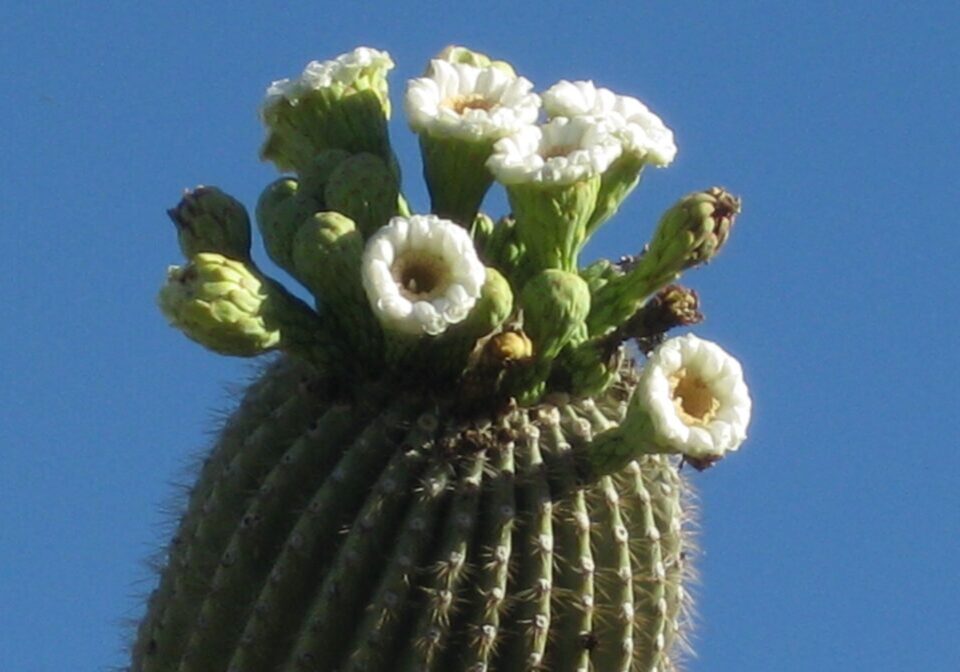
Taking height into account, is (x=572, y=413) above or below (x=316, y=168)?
below

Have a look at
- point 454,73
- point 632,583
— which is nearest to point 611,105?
point 454,73

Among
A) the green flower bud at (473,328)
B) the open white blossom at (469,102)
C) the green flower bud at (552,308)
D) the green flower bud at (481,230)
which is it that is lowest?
the green flower bud at (473,328)

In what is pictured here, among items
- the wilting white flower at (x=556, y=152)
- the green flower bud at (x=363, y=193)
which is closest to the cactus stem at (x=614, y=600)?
the wilting white flower at (x=556, y=152)

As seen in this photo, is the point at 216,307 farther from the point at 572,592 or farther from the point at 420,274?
the point at 572,592

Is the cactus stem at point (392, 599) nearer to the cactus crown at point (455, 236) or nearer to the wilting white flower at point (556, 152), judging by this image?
the cactus crown at point (455, 236)

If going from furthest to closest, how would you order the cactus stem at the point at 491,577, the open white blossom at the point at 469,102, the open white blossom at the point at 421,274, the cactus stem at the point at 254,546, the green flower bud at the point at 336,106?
the green flower bud at the point at 336,106 → the open white blossom at the point at 469,102 → the cactus stem at the point at 254,546 → the open white blossom at the point at 421,274 → the cactus stem at the point at 491,577

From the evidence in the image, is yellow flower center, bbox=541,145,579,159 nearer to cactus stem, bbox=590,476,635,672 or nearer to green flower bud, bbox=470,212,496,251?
green flower bud, bbox=470,212,496,251

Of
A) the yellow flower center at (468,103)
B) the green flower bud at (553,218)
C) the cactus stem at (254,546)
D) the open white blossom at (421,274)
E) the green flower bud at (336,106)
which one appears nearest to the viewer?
the open white blossom at (421,274)

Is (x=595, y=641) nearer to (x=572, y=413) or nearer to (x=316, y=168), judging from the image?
(x=572, y=413)
